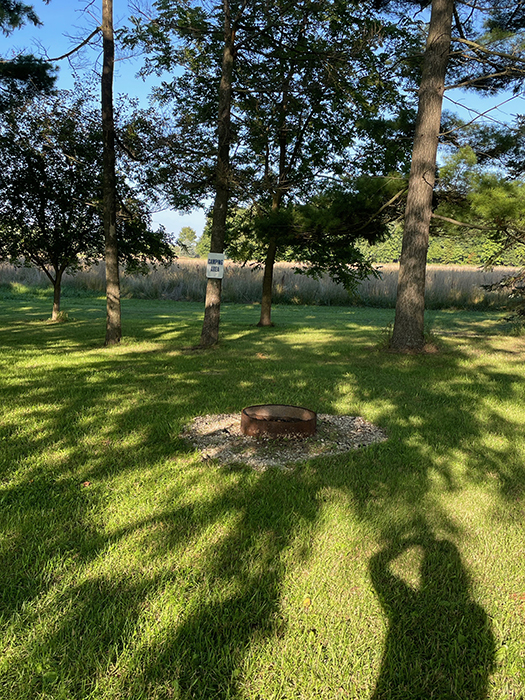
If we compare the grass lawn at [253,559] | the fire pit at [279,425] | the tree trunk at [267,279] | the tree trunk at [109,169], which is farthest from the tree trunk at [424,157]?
the tree trunk at [109,169]

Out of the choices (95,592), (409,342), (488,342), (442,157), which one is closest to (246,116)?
(442,157)

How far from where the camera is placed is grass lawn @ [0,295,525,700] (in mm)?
1946

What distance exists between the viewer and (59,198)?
42.1 feet

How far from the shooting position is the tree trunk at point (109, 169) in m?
9.89

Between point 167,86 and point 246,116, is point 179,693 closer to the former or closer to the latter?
point 167,86

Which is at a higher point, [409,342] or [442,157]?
[442,157]

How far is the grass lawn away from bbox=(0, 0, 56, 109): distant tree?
8.50 metres

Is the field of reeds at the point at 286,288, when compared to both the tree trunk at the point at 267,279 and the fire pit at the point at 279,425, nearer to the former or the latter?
the tree trunk at the point at 267,279

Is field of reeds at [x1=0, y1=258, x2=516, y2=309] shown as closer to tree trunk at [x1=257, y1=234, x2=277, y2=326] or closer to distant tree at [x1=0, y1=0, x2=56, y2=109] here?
tree trunk at [x1=257, y1=234, x2=277, y2=326]

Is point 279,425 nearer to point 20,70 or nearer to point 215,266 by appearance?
point 215,266

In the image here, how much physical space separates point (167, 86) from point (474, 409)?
889 centimetres

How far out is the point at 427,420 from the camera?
212 inches

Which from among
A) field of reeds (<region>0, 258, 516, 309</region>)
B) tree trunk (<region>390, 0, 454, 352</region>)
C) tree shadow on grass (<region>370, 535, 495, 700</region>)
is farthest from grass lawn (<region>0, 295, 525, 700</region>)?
field of reeds (<region>0, 258, 516, 309</region>)

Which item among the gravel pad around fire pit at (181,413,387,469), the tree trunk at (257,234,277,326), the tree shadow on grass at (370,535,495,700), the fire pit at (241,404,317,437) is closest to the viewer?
the tree shadow on grass at (370,535,495,700)
